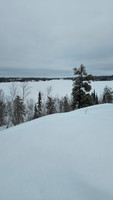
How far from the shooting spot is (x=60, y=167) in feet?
6.94

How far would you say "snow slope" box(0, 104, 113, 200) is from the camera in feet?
5.49

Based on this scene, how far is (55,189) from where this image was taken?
68.4 inches

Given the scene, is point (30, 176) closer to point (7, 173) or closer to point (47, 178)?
point (47, 178)

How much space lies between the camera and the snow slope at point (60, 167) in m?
1.67

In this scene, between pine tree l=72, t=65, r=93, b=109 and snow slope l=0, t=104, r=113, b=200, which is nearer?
snow slope l=0, t=104, r=113, b=200

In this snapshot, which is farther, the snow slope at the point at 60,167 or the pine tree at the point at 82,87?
the pine tree at the point at 82,87

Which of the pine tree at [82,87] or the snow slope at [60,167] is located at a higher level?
the pine tree at [82,87]

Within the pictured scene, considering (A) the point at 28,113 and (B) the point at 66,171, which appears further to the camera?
(A) the point at 28,113

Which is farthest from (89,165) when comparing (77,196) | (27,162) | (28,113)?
(28,113)

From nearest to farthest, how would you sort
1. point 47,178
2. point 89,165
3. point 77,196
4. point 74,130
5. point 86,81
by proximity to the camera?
point 77,196 < point 47,178 < point 89,165 < point 74,130 < point 86,81

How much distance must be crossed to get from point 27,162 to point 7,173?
0.39 metres

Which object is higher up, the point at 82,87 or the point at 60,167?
the point at 82,87

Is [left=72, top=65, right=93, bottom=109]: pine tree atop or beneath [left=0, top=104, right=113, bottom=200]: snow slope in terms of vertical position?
atop

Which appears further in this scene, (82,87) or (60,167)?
(82,87)
